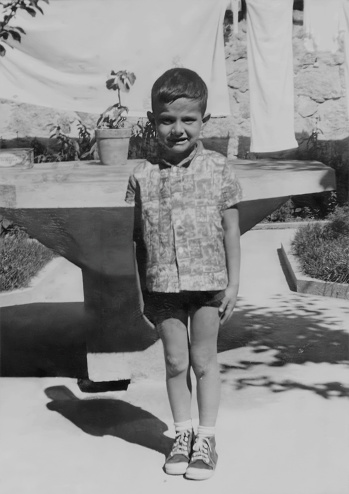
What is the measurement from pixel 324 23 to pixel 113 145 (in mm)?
4777

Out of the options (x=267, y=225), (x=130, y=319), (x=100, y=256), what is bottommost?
(x=267, y=225)

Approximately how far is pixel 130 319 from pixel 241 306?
1704 millimetres

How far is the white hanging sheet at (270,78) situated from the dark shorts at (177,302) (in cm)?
576

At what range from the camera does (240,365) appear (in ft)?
13.5

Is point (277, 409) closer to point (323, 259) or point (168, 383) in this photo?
point (168, 383)

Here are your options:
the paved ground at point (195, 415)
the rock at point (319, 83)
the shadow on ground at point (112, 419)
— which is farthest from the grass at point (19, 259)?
Result: the rock at point (319, 83)

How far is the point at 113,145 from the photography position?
4535 mm

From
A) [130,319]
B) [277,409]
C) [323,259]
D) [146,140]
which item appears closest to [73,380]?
[130,319]

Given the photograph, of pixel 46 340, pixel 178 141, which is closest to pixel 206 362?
pixel 178 141

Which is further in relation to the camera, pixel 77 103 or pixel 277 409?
pixel 77 103

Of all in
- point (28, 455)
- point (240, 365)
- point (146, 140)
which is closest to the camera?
point (28, 455)

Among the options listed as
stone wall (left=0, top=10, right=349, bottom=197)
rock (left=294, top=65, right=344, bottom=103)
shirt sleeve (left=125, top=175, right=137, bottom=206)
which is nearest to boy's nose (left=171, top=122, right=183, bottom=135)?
shirt sleeve (left=125, top=175, right=137, bottom=206)

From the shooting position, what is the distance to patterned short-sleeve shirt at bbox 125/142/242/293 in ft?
9.19

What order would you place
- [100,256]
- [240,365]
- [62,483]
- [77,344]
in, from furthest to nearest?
1. [77,344]
2. [240,365]
3. [100,256]
4. [62,483]
